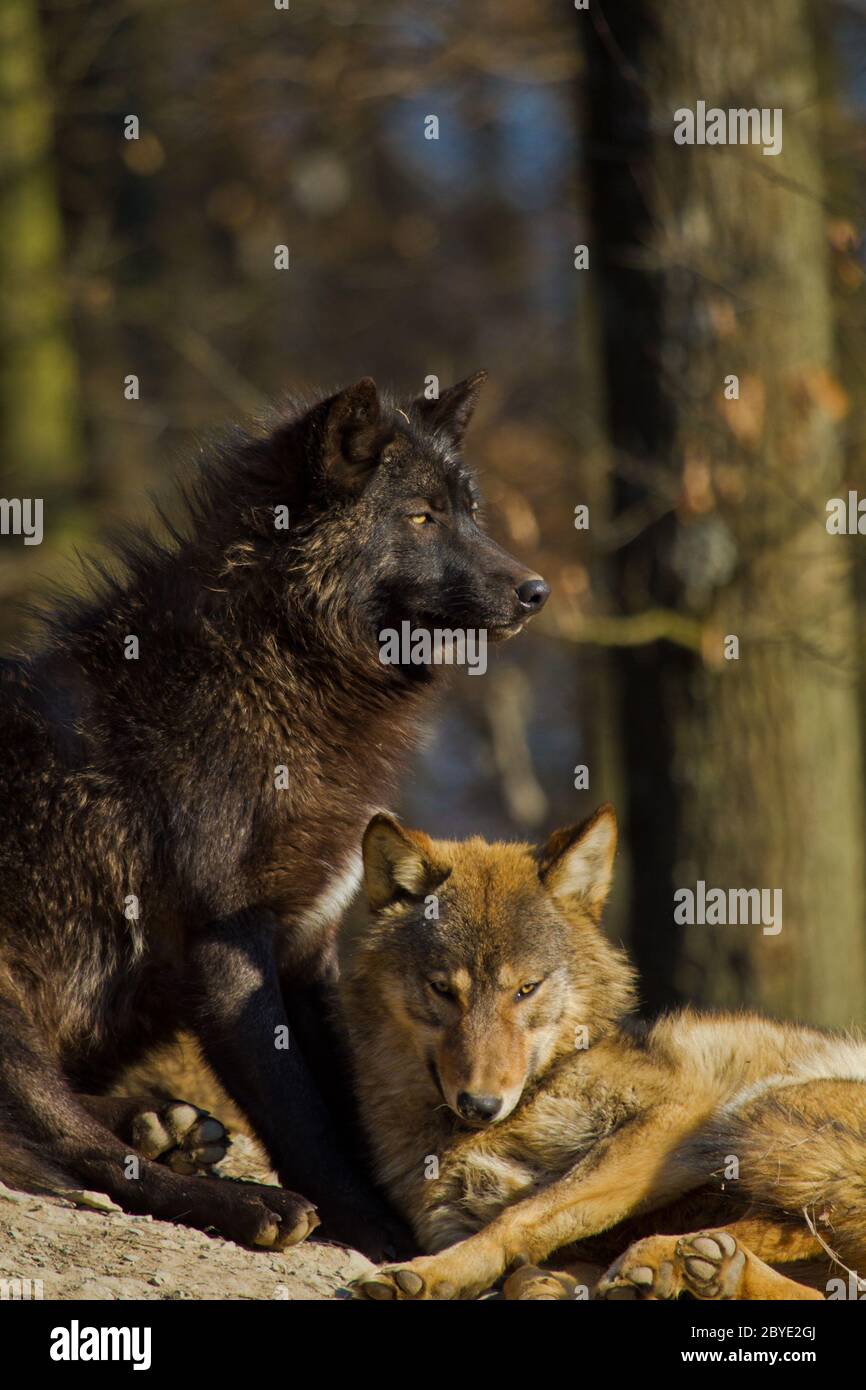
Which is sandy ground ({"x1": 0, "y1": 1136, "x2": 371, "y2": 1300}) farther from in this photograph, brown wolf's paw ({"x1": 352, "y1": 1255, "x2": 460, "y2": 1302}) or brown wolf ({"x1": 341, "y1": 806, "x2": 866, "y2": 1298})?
brown wolf ({"x1": 341, "y1": 806, "x2": 866, "y2": 1298})

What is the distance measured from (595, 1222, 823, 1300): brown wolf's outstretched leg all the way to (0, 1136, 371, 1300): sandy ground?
37.5 inches

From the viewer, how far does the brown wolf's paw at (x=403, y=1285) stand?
4.76 meters

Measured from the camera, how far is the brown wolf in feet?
16.2

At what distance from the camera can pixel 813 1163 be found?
195 inches

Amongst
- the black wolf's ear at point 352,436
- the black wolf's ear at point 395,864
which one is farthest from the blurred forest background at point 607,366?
the black wolf's ear at point 395,864

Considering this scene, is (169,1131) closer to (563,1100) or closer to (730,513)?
(563,1100)

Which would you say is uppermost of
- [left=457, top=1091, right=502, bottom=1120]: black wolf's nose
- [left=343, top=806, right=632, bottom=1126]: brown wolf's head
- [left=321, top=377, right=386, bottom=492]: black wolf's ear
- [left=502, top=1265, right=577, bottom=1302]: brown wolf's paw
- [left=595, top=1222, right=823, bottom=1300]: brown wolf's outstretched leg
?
[left=321, top=377, right=386, bottom=492]: black wolf's ear

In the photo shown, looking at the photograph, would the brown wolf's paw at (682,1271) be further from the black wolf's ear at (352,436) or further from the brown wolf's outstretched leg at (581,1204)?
the black wolf's ear at (352,436)

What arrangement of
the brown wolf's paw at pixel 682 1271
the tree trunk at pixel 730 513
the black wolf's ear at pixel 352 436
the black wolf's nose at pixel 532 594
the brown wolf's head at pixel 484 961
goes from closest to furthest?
the brown wolf's paw at pixel 682 1271 < the brown wolf's head at pixel 484 961 < the black wolf's ear at pixel 352 436 < the black wolf's nose at pixel 532 594 < the tree trunk at pixel 730 513

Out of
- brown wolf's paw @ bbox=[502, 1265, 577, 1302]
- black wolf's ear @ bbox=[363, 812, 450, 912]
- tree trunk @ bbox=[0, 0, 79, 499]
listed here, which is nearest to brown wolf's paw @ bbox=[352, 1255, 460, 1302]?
brown wolf's paw @ bbox=[502, 1265, 577, 1302]

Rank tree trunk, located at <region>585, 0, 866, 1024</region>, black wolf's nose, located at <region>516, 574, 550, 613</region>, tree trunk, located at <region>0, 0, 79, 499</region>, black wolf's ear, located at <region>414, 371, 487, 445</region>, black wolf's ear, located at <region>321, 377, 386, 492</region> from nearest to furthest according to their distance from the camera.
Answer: black wolf's ear, located at <region>321, 377, 386, 492</region> → black wolf's nose, located at <region>516, 574, 550, 613</region> → black wolf's ear, located at <region>414, 371, 487, 445</region> → tree trunk, located at <region>585, 0, 866, 1024</region> → tree trunk, located at <region>0, 0, 79, 499</region>

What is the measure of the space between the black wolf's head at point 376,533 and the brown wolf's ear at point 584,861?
3.48ft

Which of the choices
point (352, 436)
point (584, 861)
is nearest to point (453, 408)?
point (352, 436)
